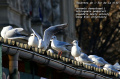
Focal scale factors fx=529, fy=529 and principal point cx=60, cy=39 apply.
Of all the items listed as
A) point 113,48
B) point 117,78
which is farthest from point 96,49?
point 117,78

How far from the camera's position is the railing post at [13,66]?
39.9 feet

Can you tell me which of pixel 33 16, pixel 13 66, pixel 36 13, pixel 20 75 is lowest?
pixel 33 16

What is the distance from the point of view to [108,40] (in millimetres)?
46562

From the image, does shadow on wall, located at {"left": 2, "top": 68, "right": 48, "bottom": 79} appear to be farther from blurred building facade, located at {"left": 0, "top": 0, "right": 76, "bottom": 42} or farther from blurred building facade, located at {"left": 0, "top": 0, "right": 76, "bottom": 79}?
blurred building facade, located at {"left": 0, "top": 0, "right": 76, "bottom": 42}

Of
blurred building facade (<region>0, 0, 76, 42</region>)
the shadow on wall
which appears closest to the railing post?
the shadow on wall

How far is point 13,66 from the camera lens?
1223 centimetres

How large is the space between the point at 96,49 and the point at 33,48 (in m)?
32.6

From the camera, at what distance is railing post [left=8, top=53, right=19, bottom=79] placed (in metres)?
12.2

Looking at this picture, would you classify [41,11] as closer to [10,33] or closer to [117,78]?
[117,78]

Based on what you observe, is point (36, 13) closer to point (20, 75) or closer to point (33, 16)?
point (33, 16)

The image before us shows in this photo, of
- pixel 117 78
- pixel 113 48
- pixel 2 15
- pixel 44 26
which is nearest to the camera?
pixel 117 78

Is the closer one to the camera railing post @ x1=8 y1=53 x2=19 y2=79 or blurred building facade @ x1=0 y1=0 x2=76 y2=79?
railing post @ x1=8 y1=53 x2=19 y2=79

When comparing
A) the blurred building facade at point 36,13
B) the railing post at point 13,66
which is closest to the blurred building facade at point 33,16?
the blurred building facade at point 36,13

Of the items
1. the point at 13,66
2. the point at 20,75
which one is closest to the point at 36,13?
the point at 20,75
